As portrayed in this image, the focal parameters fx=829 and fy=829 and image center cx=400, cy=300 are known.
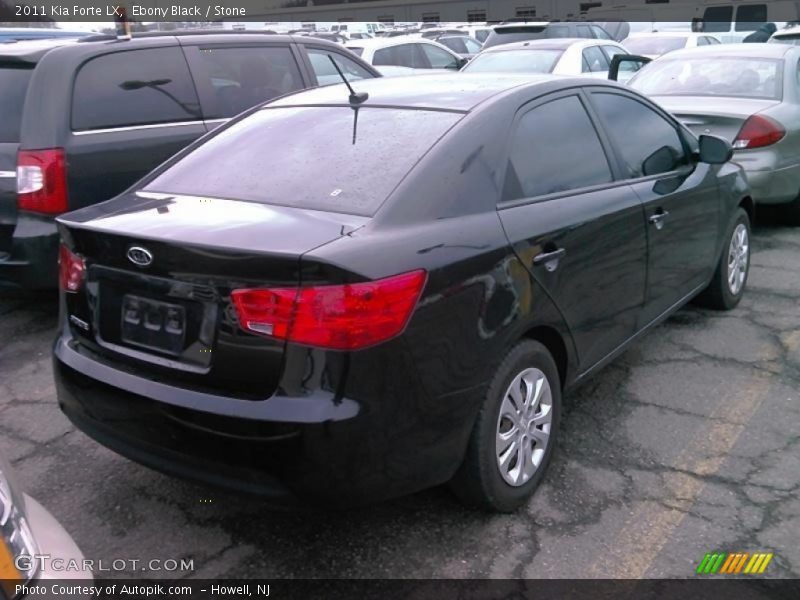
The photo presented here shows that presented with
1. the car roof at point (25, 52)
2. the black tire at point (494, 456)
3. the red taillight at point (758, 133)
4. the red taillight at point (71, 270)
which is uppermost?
the car roof at point (25, 52)

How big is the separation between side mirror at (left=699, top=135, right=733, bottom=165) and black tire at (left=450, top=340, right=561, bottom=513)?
6.51 ft

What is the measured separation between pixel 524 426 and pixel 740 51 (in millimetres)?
5801

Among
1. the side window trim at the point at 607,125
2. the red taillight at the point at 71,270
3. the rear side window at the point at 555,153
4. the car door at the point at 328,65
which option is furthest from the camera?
the car door at the point at 328,65

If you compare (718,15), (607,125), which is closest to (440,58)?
(607,125)

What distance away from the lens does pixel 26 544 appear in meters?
1.84

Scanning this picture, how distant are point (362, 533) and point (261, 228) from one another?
3.94 ft

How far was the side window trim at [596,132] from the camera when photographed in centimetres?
318

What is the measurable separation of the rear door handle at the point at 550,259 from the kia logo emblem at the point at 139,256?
1382 millimetres

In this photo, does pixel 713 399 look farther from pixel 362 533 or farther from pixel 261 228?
pixel 261 228

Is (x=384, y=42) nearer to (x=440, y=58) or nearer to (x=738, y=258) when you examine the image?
(x=440, y=58)

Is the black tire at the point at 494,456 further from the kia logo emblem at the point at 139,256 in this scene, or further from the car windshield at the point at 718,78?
the car windshield at the point at 718,78

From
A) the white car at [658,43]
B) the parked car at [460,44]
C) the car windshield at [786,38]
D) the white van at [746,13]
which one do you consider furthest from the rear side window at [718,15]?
the car windshield at [786,38]

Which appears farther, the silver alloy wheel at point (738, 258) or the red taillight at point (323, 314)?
the silver alloy wheel at point (738, 258)

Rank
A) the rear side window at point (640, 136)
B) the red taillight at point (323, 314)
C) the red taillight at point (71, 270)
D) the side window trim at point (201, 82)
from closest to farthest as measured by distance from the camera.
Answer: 1. the red taillight at point (323, 314)
2. the red taillight at point (71, 270)
3. the rear side window at point (640, 136)
4. the side window trim at point (201, 82)
